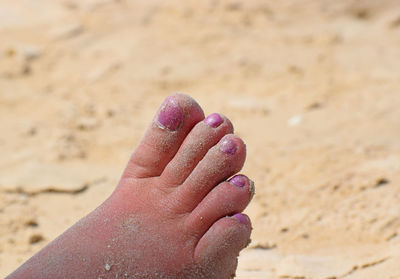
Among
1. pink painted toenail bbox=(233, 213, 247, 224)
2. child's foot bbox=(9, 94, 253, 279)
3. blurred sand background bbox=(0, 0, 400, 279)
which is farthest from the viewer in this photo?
blurred sand background bbox=(0, 0, 400, 279)

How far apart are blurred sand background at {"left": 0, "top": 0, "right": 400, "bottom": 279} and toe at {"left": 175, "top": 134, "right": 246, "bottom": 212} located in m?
0.34

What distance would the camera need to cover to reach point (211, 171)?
61.1 inches

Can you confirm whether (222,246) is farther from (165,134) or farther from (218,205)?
(165,134)

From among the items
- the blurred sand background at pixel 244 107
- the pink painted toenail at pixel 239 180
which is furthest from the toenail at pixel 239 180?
the blurred sand background at pixel 244 107

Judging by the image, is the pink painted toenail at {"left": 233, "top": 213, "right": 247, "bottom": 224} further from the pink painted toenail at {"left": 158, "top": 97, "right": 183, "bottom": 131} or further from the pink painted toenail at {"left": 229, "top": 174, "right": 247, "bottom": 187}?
the pink painted toenail at {"left": 158, "top": 97, "right": 183, "bottom": 131}

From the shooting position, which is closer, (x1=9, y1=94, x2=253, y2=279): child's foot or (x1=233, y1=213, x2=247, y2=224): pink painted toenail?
(x1=9, y1=94, x2=253, y2=279): child's foot

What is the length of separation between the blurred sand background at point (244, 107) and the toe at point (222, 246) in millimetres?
279

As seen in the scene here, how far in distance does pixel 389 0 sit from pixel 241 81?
1643 mm

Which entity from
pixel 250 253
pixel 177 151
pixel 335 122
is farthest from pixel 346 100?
pixel 177 151

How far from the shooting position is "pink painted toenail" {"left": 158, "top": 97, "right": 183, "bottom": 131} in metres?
1.59

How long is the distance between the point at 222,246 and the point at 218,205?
0.35 feet

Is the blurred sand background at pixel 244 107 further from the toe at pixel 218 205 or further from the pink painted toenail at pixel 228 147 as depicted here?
the pink painted toenail at pixel 228 147

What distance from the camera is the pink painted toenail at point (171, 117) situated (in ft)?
5.21

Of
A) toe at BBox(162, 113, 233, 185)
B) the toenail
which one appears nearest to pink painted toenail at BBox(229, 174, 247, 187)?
the toenail
